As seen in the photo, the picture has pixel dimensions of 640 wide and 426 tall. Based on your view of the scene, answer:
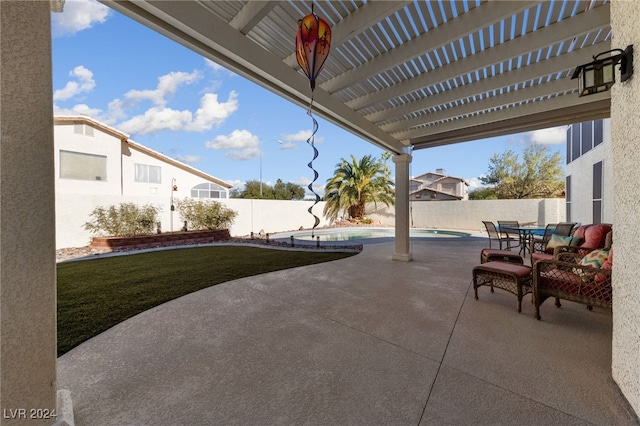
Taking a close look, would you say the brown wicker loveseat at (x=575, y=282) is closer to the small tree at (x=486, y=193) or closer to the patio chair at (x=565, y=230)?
the patio chair at (x=565, y=230)

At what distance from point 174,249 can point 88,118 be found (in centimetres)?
944

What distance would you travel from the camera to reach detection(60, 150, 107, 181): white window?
40.5 feet

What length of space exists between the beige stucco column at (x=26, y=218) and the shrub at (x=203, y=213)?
1157cm

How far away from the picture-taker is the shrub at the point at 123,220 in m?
9.58

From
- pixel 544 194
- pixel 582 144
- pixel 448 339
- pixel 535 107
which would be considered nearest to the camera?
pixel 448 339

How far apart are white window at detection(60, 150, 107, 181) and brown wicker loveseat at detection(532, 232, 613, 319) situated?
17.9 metres

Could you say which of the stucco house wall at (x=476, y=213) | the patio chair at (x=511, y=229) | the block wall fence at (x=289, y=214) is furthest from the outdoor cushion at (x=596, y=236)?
the block wall fence at (x=289, y=214)

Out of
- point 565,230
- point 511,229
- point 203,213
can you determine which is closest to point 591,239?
point 565,230

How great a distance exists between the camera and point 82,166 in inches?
508

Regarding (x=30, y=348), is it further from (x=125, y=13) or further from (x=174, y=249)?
(x=174, y=249)

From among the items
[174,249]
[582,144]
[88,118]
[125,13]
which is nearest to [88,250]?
[174,249]

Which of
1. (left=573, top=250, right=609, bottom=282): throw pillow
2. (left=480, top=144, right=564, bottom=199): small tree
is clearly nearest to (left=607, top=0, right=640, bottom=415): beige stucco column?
(left=573, top=250, right=609, bottom=282): throw pillow

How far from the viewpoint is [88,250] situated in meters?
8.96

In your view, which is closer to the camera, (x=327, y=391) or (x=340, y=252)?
(x=327, y=391)
